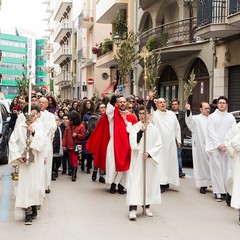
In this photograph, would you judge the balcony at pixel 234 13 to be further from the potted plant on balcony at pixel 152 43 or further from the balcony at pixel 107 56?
the balcony at pixel 107 56

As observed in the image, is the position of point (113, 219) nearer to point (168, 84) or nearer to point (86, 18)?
point (168, 84)

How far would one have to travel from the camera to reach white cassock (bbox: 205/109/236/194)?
9492 millimetres

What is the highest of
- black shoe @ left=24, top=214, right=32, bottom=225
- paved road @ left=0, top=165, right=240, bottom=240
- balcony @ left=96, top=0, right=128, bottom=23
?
balcony @ left=96, top=0, right=128, bottom=23

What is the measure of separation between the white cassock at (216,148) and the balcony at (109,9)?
833 inches

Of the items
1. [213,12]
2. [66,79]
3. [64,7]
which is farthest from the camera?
[64,7]

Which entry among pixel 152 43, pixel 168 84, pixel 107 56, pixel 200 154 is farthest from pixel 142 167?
pixel 107 56

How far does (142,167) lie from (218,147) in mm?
2299

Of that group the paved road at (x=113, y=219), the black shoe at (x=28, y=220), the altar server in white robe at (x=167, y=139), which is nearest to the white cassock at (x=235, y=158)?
the paved road at (x=113, y=219)

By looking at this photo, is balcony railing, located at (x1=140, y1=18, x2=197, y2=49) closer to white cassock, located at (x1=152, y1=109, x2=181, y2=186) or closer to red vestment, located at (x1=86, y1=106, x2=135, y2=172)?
white cassock, located at (x1=152, y1=109, x2=181, y2=186)

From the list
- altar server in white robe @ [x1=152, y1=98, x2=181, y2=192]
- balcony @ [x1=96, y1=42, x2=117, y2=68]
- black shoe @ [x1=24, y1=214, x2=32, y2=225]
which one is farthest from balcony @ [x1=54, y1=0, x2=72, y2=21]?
black shoe @ [x1=24, y1=214, x2=32, y2=225]

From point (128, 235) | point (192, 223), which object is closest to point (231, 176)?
point (192, 223)

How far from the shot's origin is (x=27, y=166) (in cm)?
734

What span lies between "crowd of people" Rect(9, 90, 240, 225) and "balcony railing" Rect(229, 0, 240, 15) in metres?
5.03

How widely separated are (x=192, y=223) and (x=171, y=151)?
297 centimetres
